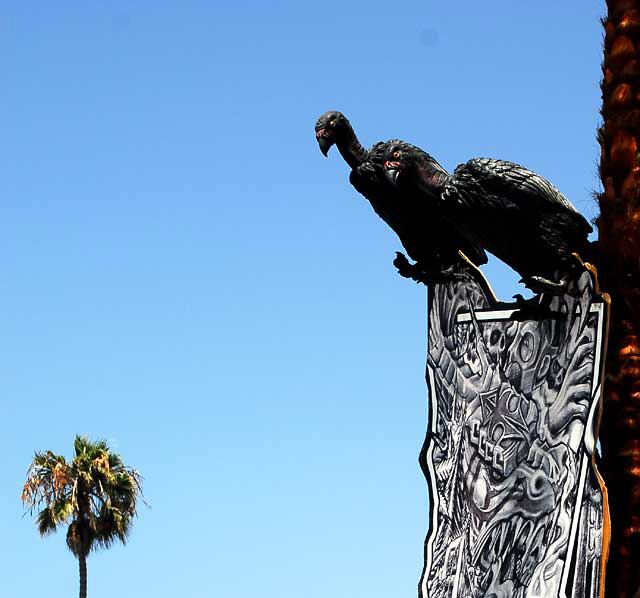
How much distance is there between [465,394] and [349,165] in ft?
7.01

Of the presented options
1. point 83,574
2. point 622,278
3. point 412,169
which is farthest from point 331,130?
point 83,574

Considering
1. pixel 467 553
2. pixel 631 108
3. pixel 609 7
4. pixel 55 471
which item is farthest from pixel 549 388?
pixel 55 471

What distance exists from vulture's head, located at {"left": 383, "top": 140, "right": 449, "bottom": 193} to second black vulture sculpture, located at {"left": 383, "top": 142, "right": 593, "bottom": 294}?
0.42 ft

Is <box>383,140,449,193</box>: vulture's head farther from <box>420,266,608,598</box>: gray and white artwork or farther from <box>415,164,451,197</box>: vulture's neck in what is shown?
<box>420,266,608,598</box>: gray and white artwork

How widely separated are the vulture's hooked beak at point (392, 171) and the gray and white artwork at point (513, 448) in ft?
3.07

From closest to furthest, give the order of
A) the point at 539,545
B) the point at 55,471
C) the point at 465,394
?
the point at 539,545 < the point at 465,394 < the point at 55,471

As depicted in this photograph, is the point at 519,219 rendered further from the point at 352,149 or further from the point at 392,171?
the point at 352,149

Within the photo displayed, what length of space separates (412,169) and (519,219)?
3.86ft

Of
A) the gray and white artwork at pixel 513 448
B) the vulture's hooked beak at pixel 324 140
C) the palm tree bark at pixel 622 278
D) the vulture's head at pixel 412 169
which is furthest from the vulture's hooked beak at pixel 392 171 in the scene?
the palm tree bark at pixel 622 278

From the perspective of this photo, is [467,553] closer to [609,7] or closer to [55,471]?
[609,7]

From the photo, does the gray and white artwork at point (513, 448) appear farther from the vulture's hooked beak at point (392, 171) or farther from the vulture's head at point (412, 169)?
the vulture's hooked beak at point (392, 171)

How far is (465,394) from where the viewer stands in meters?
12.5

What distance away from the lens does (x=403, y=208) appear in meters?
12.9

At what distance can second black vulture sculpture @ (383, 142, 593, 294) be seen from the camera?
11.6 meters
